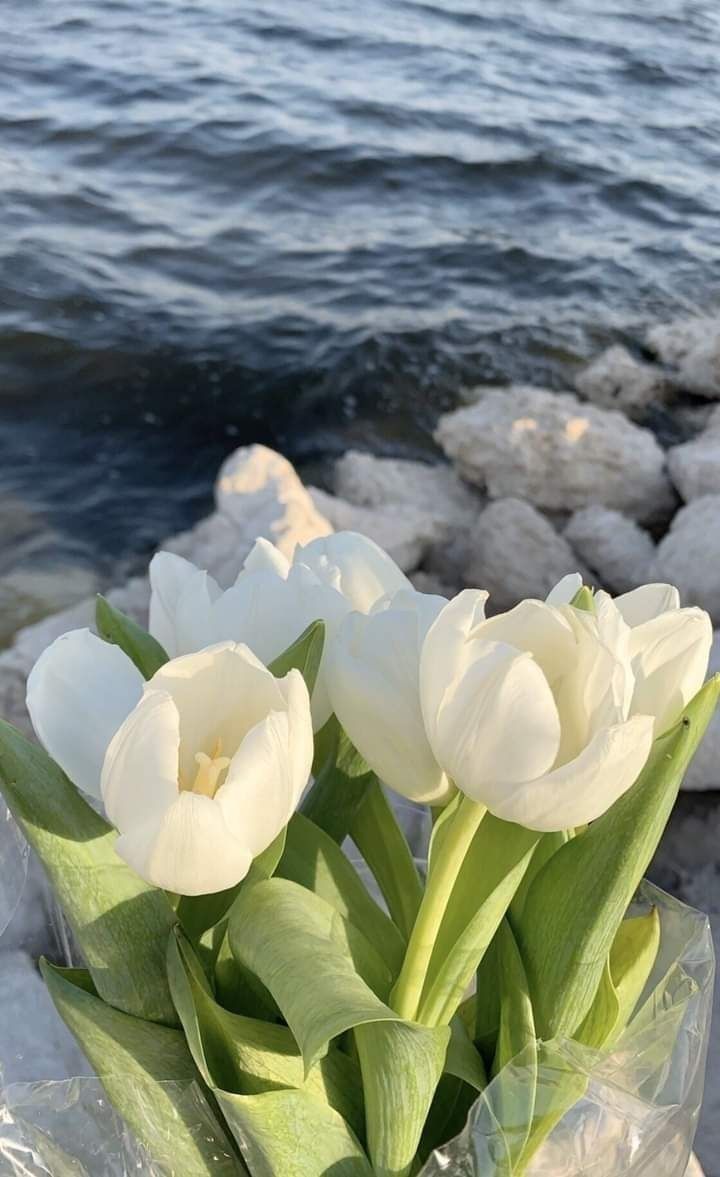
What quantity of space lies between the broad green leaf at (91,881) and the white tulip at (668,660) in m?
0.16

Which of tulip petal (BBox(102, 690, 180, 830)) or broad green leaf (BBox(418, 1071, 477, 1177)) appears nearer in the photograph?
tulip petal (BBox(102, 690, 180, 830))

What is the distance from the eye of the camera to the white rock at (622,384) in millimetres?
2910

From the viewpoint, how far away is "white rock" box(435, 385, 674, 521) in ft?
7.31

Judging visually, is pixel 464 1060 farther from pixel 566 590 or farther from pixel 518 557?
pixel 518 557

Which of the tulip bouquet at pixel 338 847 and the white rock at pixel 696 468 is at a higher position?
the tulip bouquet at pixel 338 847

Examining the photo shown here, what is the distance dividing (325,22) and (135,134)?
1.59 meters

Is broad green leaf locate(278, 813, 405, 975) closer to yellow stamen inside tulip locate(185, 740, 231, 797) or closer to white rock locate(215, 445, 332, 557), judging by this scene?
yellow stamen inside tulip locate(185, 740, 231, 797)

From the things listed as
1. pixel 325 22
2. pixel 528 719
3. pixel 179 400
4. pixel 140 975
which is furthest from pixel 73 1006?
pixel 325 22

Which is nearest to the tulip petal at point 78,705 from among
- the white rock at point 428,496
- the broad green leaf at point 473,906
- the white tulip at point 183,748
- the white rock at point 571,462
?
the white tulip at point 183,748

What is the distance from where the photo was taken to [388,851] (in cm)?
43

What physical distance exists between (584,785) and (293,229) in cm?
347

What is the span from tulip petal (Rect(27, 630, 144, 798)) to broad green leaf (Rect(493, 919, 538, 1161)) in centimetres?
14

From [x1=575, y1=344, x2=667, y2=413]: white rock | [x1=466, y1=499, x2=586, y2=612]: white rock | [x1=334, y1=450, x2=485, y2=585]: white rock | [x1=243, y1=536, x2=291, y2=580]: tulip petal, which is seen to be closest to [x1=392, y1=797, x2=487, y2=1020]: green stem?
[x1=243, y1=536, x2=291, y2=580]: tulip petal

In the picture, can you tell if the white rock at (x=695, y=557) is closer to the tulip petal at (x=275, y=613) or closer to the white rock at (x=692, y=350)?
the white rock at (x=692, y=350)
